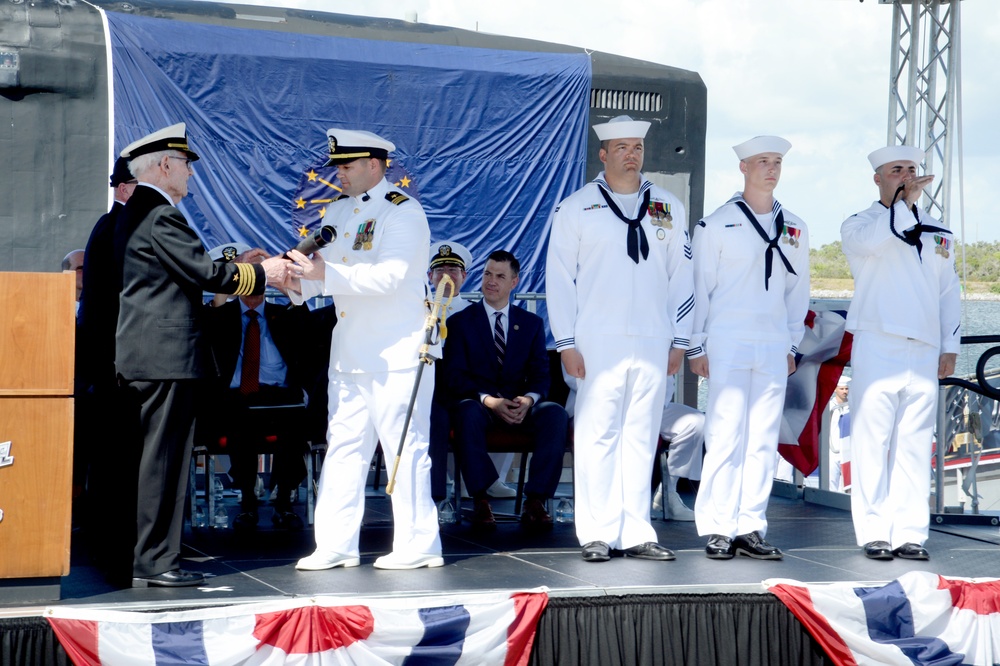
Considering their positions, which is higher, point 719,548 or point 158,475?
point 158,475

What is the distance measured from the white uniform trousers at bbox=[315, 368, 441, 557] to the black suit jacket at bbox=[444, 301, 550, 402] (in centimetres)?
130

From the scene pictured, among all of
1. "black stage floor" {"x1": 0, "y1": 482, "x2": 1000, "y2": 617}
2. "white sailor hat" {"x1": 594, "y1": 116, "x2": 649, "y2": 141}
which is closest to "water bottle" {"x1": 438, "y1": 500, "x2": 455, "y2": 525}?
"black stage floor" {"x1": 0, "y1": 482, "x2": 1000, "y2": 617}

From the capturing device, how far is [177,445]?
14.1ft

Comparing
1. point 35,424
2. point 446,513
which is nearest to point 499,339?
point 446,513

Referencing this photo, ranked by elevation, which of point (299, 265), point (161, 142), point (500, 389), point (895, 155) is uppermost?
point (895, 155)

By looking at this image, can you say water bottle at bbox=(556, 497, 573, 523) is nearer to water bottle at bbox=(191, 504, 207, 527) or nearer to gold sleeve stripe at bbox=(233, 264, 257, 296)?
water bottle at bbox=(191, 504, 207, 527)

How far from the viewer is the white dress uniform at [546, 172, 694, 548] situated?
4906 mm

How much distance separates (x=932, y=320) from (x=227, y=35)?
4.55 meters

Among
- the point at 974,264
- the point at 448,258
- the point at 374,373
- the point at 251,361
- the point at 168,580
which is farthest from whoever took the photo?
the point at 974,264

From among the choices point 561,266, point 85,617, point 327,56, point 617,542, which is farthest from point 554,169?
point 85,617

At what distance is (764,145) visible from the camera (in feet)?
16.6

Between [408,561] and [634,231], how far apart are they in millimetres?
1628

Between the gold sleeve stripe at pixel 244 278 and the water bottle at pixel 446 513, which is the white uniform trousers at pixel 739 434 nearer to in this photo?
the water bottle at pixel 446 513

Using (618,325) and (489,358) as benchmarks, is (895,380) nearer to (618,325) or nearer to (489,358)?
(618,325)
